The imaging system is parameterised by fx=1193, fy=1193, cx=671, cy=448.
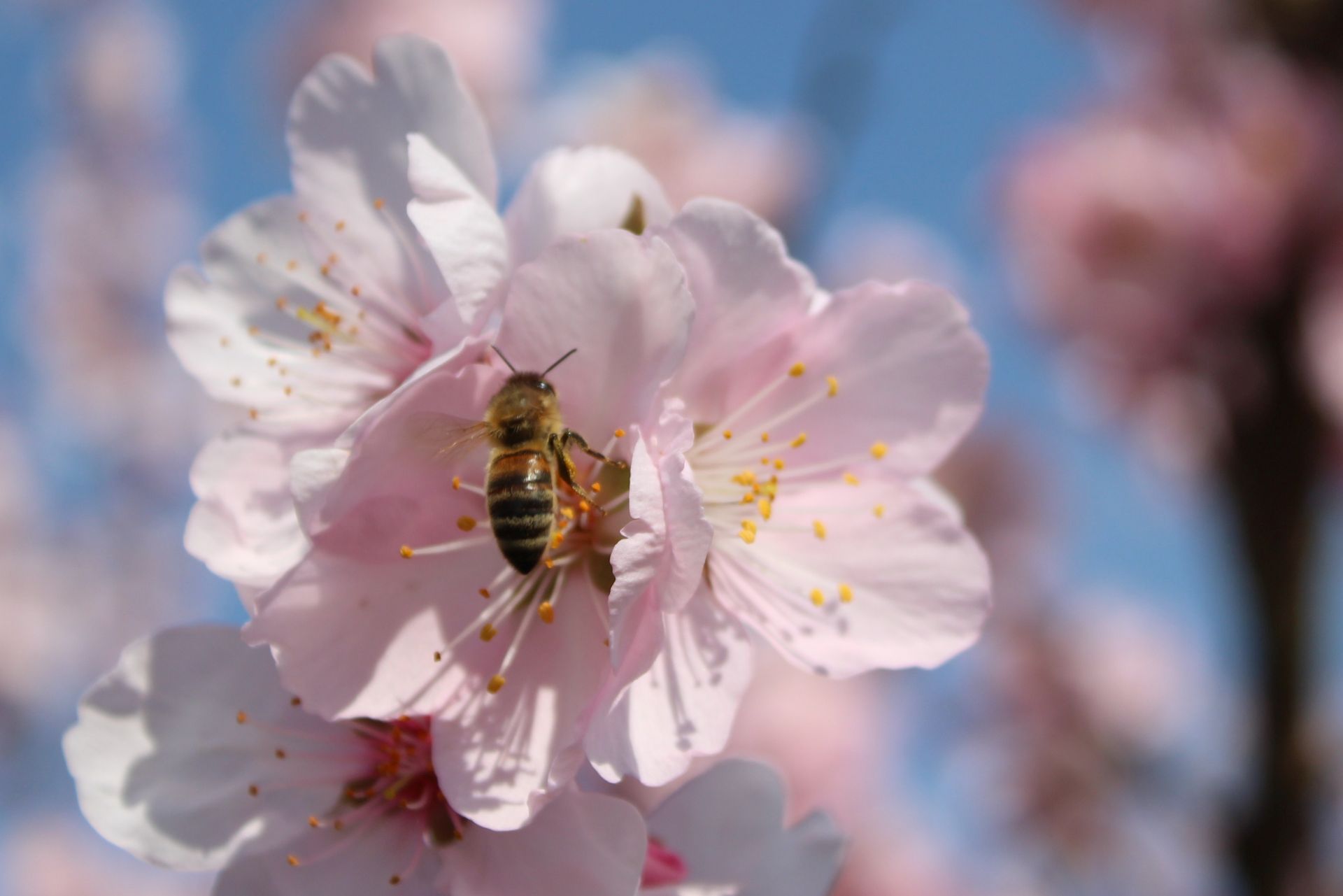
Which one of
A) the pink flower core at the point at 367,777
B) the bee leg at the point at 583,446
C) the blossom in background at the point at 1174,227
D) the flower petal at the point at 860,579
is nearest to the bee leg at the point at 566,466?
the bee leg at the point at 583,446

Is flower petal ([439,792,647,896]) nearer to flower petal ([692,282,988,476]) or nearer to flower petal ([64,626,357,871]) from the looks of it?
flower petal ([64,626,357,871])

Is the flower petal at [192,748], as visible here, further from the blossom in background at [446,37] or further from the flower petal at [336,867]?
the blossom in background at [446,37]

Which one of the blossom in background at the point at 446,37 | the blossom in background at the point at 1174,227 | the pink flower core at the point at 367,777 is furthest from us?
the blossom in background at the point at 446,37

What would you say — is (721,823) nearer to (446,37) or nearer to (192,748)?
(192,748)

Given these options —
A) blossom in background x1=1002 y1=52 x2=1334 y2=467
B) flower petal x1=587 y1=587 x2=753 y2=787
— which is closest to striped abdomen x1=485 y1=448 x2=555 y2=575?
flower petal x1=587 y1=587 x2=753 y2=787

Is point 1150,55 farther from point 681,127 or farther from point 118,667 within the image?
point 118,667
